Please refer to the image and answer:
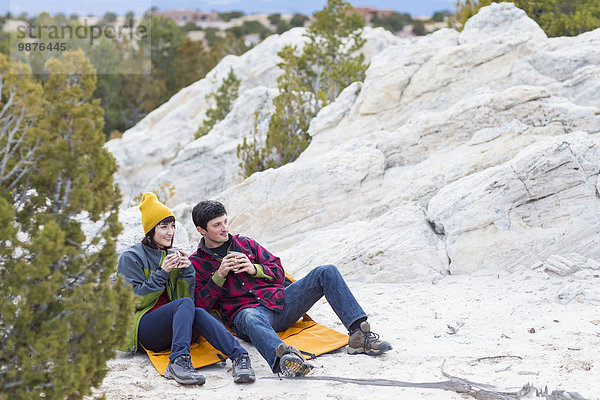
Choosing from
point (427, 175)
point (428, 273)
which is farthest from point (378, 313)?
point (427, 175)

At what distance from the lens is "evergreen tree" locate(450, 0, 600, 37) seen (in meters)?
16.3

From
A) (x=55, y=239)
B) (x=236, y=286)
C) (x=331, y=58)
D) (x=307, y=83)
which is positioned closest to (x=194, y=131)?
(x=307, y=83)

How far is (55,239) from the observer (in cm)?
270

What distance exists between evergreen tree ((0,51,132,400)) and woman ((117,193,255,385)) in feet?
3.93

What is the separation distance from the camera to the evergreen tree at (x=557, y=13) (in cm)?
1634

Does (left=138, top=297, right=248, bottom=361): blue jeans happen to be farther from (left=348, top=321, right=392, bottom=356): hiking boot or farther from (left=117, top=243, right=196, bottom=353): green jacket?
(left=348, top=321, right=392, bottom=356): hiking boot

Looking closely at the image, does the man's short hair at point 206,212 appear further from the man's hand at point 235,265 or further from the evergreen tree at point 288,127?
the evergreen tree at point 288,127

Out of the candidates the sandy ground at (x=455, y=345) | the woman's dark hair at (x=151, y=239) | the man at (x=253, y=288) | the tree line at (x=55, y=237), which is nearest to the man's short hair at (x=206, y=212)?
the man at (x=253, y=288)

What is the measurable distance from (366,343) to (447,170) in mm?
3658

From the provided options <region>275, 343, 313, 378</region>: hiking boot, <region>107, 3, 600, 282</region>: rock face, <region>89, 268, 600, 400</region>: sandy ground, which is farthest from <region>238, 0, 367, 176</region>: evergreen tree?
<region>275, 343, 313, 378</region>: hiking boot

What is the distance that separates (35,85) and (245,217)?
17.6 feet

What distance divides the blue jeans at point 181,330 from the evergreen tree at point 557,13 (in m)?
13.4

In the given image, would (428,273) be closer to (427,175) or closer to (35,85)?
(427,175)

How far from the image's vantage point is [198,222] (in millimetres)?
4750
